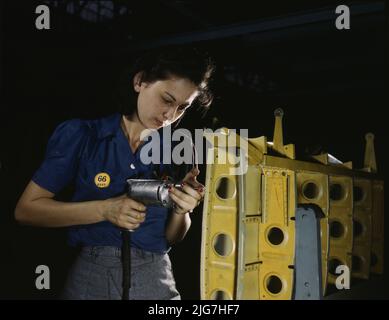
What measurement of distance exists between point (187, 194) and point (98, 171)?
457 millimetres

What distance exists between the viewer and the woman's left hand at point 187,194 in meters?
1.60

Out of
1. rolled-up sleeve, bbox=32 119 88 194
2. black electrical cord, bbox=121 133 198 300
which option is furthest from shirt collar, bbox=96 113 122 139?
black electrical cord, bbox=121 133 198 300

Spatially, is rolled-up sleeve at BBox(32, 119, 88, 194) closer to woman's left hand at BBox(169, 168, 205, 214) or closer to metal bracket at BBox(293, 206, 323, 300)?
woman's left hand at BBox(169, 168, 205, 214)

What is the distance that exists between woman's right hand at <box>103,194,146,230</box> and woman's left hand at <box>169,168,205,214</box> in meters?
0.15

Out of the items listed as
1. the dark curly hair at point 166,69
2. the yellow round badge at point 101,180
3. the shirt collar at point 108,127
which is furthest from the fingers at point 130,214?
the dark curly hair at point 166,69

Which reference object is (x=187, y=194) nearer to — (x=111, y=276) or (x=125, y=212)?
(x=125, y=212)

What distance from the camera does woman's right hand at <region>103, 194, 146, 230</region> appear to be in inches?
60.1

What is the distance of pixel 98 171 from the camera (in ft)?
5.85

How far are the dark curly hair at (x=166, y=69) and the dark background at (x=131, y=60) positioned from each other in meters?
1.34

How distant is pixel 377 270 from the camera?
4.04m

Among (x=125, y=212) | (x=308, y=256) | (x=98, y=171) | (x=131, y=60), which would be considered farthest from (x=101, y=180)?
(x=131, y=60)

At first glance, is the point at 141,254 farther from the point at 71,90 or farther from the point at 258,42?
the point at 258,42

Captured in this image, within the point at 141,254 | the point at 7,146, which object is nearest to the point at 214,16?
the point at 7,146

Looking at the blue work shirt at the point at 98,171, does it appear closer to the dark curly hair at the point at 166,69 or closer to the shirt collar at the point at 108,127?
the shirt collar at the point at 108,127
